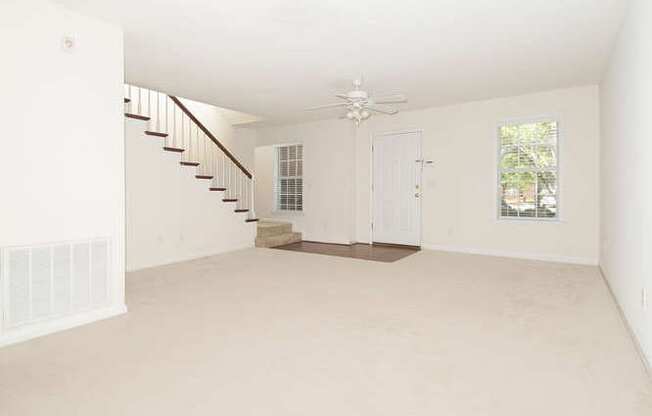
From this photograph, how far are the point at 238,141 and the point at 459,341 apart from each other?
23.3 ft

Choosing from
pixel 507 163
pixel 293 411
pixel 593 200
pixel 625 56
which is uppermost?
pixel 625 56

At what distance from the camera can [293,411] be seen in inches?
70.8

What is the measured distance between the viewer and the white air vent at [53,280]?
264 centimetres

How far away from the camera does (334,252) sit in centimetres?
652

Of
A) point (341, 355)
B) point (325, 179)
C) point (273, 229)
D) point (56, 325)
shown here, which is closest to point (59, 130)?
Answer: point (56, 325)

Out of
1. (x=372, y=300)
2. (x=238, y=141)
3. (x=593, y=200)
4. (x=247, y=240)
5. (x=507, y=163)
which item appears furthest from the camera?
(x=238, y=141)

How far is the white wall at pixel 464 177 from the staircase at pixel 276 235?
413mm

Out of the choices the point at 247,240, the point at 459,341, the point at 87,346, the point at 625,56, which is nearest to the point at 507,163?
the point at 625,56

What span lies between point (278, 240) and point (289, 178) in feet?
6.08

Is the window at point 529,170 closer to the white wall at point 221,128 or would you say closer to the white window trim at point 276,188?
the white window trim at point 276,188

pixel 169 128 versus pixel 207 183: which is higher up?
pixel 169 128

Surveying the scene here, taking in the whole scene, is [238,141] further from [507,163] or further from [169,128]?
[507,163]

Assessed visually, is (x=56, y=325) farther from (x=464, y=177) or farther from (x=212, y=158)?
(x=464, y=177)

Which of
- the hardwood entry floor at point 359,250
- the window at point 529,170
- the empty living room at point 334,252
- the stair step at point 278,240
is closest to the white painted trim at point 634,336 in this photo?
the empty living room at point 334,252
